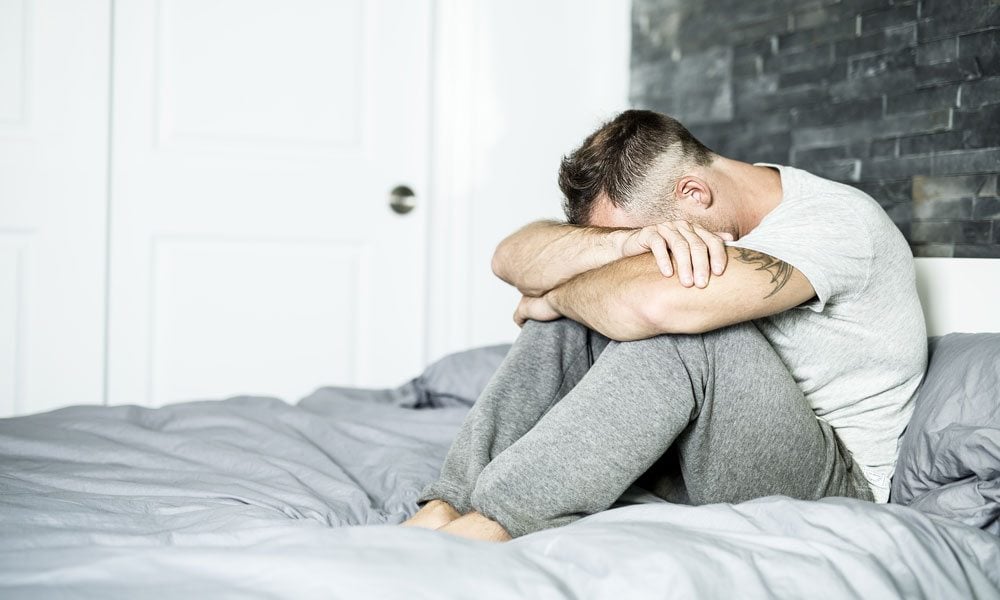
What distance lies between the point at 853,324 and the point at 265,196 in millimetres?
1888

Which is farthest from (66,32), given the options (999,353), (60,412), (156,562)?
(999,353)

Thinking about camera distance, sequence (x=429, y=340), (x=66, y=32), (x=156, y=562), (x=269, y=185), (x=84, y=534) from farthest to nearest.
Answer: (x=429, y=340), (x=269, y=185), (x=66, y=32), (x=84, y=534), (x=156, y=562)

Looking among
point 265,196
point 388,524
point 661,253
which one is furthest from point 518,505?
point 265,196

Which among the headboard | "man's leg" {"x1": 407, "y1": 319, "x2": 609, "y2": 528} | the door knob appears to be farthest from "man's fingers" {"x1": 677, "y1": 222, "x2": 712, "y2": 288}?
the door knob

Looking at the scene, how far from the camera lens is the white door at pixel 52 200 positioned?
8.38ft

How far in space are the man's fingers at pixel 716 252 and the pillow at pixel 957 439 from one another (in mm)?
355

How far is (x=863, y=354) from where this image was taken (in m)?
1.35

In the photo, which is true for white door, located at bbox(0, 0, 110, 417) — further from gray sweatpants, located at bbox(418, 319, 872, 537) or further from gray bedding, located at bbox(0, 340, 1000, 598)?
gray sweatpants, located at bbox(418, 319, 872, 537)

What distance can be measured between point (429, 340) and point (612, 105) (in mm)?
960

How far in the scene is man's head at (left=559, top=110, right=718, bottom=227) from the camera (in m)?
1.52

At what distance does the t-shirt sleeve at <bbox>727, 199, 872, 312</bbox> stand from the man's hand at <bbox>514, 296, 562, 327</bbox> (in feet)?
0.98

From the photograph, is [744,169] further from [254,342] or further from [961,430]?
[254,342]

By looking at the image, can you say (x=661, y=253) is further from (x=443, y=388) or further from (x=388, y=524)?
(x=443, y=388)

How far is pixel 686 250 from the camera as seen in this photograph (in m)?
1.26
